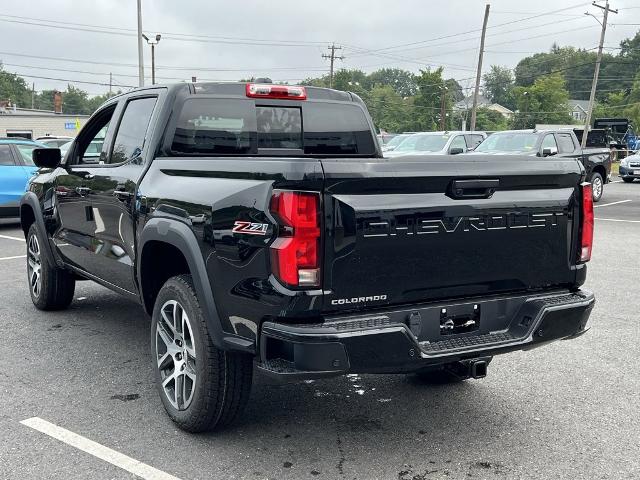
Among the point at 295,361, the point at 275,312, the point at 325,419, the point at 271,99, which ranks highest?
the point at 271,99

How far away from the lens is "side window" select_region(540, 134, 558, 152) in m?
15.9

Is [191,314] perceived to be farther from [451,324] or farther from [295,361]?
[451,324]

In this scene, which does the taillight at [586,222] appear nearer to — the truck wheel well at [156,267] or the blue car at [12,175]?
the truck wheel well at [156,267]

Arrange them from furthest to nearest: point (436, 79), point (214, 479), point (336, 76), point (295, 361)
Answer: point (336, 76) → point (436, 79) → point (214, 479) → point (295, 361)

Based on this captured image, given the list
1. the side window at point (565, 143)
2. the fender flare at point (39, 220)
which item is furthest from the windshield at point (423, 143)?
the fender flare at point (39, 220)

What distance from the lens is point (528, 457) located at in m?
3.53

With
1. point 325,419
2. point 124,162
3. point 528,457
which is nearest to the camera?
point 528,457

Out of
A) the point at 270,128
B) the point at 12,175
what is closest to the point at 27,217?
the point at 270,128

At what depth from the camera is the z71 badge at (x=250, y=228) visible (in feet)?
10.1

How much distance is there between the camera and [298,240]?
298cm

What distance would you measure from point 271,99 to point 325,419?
2190mm

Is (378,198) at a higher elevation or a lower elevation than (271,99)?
lower

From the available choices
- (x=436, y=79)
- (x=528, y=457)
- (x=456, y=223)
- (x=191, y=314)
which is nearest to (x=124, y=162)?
(x=191, y=314)

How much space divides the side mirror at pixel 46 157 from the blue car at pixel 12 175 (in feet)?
22.9
